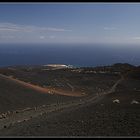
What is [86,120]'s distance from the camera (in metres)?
11.2

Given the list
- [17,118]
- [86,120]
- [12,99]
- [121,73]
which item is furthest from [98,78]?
[86,120]

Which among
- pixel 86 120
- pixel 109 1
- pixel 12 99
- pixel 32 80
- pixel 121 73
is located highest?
pixel 121 73

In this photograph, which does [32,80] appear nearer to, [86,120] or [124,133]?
[86,120]

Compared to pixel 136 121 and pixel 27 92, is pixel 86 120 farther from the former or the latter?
pixel 27 92

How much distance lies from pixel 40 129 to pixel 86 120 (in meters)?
2.03

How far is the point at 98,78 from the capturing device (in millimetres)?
38500

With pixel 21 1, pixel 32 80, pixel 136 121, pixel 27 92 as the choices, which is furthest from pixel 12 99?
pixel 21 1

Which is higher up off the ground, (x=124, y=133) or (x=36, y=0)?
(x=36, y=0)

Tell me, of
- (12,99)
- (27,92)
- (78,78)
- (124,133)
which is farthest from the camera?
(78,78)

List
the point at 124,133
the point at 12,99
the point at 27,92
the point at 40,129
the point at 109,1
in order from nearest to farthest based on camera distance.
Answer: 1. the point at 109,1
2. the point at 124,133
3. the point at 40,129
4. the point at 12,99
5. the point at 27,92

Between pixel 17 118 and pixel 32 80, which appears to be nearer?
pixel 17 118

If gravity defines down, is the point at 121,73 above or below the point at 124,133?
above

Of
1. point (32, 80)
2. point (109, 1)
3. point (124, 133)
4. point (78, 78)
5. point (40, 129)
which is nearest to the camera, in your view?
point (109, 1)

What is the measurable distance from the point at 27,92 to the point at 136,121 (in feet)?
42.9
